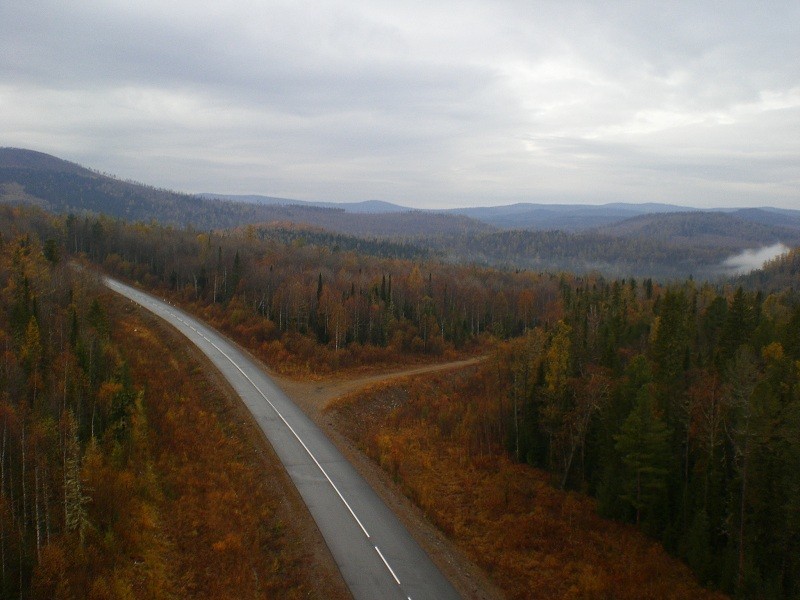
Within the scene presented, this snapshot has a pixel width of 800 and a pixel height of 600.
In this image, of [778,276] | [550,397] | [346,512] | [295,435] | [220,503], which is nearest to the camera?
[346,512]

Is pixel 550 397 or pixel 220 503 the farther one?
pixel 550 397

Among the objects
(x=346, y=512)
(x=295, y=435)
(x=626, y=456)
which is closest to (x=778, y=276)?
(x=626, y=456)

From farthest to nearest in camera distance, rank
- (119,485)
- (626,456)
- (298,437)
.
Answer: (298,437) < (626,456) < (119,485)

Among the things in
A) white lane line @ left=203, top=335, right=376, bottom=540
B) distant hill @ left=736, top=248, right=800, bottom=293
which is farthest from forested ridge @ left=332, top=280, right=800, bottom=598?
distant hill @ left=736, top=248, right=800, bottom=293

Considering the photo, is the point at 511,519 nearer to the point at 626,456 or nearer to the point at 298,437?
the point at 626,456

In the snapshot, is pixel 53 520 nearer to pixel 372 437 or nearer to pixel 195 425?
pixel 195 425

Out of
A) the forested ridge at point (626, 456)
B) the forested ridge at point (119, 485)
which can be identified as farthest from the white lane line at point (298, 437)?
the forested ridge at point (626, 456)

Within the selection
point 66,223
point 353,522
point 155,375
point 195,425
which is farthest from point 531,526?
point 66,223
